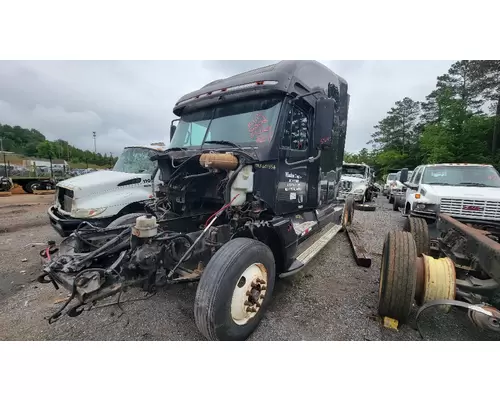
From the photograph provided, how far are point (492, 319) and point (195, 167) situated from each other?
3538 mm

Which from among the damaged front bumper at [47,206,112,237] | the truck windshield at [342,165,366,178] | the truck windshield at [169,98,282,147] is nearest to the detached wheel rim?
the truck windshield at [169,98,282,147]

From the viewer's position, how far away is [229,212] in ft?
10.7

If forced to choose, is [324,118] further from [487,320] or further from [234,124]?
[487,320]

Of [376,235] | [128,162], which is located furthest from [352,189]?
[128,162]

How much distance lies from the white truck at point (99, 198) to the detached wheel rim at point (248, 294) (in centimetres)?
291

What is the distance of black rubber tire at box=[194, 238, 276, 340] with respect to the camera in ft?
7.28

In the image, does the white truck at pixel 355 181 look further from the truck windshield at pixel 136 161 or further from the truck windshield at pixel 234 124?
the truck windshield at pixel 234 124

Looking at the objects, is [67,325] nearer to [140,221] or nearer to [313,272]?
[140,221]

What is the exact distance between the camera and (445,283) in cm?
266

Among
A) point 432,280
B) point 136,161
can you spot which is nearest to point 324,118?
point 432,280

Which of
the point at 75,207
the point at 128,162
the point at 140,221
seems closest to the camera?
the point at 140,221

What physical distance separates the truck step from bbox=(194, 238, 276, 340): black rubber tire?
96 centimetres

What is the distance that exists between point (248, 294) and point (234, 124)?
229 centimetres

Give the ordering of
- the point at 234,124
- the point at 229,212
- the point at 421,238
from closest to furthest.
→ the point at 229,212 → the point at 234,124 → the point at 421,238
